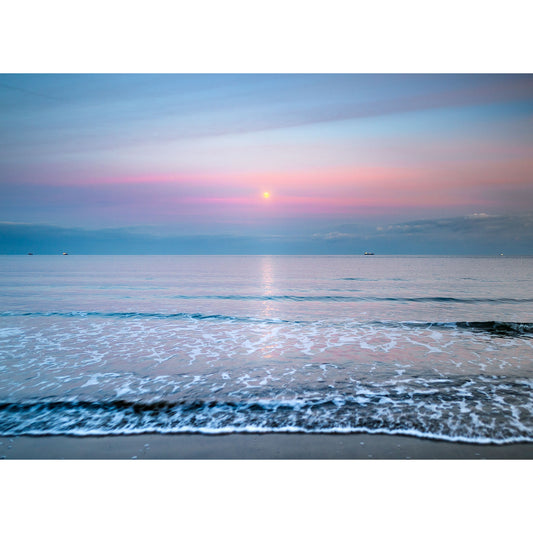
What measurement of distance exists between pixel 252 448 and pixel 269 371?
11.9 ft

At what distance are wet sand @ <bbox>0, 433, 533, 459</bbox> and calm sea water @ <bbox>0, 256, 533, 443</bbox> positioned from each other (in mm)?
236

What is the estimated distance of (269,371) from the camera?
28.6 ft

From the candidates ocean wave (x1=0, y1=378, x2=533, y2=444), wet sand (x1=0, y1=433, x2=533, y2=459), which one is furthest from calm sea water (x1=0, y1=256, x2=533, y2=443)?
wet sand (x1=0, y1=433, x2=533, y2=459)

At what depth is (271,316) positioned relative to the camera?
54.3 ft

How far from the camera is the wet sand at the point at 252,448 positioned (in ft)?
16.2

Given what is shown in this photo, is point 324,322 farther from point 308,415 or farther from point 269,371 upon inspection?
point 308,415

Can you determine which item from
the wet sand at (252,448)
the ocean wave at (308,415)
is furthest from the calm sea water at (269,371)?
the wet sand at (252,448)

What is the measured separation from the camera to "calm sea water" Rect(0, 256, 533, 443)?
19.5ft

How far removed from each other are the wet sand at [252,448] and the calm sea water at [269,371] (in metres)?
0.24

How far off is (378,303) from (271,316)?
318 inches

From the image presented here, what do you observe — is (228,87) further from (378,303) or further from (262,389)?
(378,303)

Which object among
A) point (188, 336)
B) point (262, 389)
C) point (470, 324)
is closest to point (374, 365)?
point (262, 389)

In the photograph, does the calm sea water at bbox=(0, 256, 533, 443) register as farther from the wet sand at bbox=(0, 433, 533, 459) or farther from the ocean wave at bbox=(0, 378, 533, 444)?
the wet sand at bbox=(0, 433, 533, 459)

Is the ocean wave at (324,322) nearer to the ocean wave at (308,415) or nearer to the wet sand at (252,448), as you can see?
the ocean wave at (308,415)
